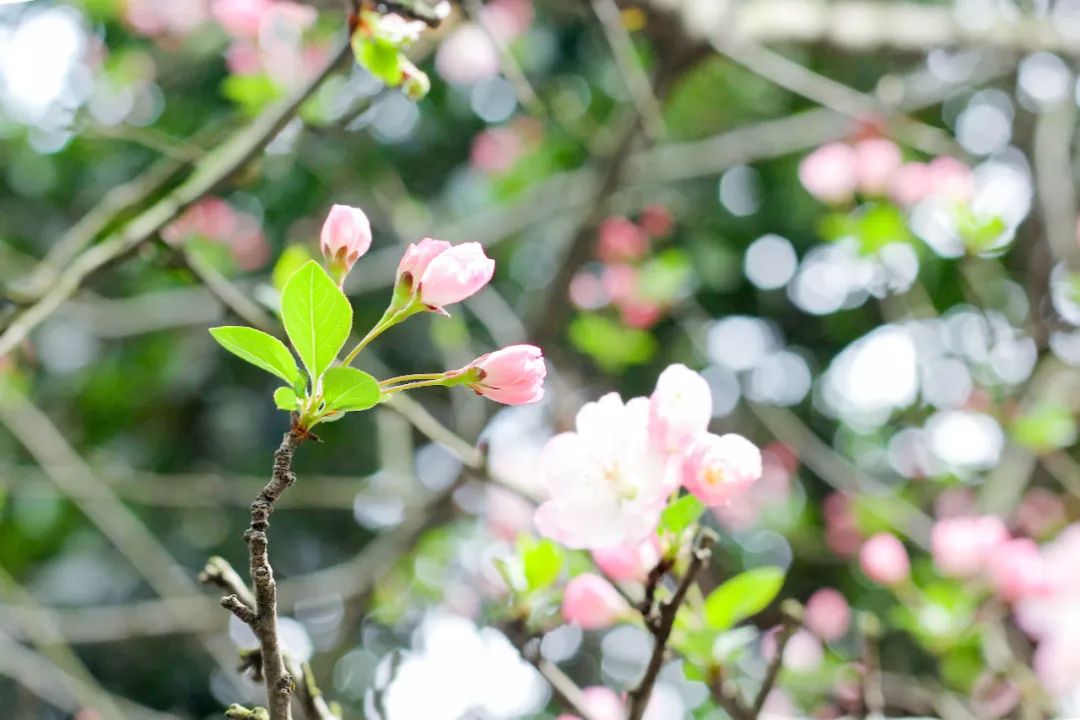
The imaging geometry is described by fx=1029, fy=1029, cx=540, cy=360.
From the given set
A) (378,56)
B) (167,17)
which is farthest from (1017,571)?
(167,17)

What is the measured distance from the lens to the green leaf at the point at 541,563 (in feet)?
2.00

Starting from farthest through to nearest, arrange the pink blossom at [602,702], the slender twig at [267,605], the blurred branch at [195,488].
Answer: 1. the blurred branch at [195,488]
2. the pink blossom at [602,702]
3. the slender twig at [267,605]

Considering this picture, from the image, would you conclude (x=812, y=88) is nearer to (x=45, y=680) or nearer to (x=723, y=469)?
(x=723, y=469)

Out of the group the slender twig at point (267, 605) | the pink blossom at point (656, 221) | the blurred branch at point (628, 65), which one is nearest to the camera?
the slender twig at point (267, 605)

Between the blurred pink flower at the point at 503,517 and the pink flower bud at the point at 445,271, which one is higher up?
the blurred pink flower at the point at 503,517

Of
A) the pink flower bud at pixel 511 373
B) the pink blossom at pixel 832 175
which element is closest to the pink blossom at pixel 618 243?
the pink blossom at pixel 832 175

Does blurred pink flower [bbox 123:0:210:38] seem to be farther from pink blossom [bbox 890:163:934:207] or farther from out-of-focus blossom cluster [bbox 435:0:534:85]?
pink blossom [bbox 890:163:934:207]

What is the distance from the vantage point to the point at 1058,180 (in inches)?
56.1

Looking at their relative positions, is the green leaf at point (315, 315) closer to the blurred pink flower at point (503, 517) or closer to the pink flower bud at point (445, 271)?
the pink flower bud at point (445, 271)

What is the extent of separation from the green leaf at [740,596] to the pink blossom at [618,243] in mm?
937

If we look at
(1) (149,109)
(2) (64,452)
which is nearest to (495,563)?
(2) (64,452)

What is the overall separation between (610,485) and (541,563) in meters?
0.15

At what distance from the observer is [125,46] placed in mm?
1583

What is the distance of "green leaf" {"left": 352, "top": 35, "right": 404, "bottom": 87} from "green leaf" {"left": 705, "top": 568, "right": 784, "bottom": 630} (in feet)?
1.17
